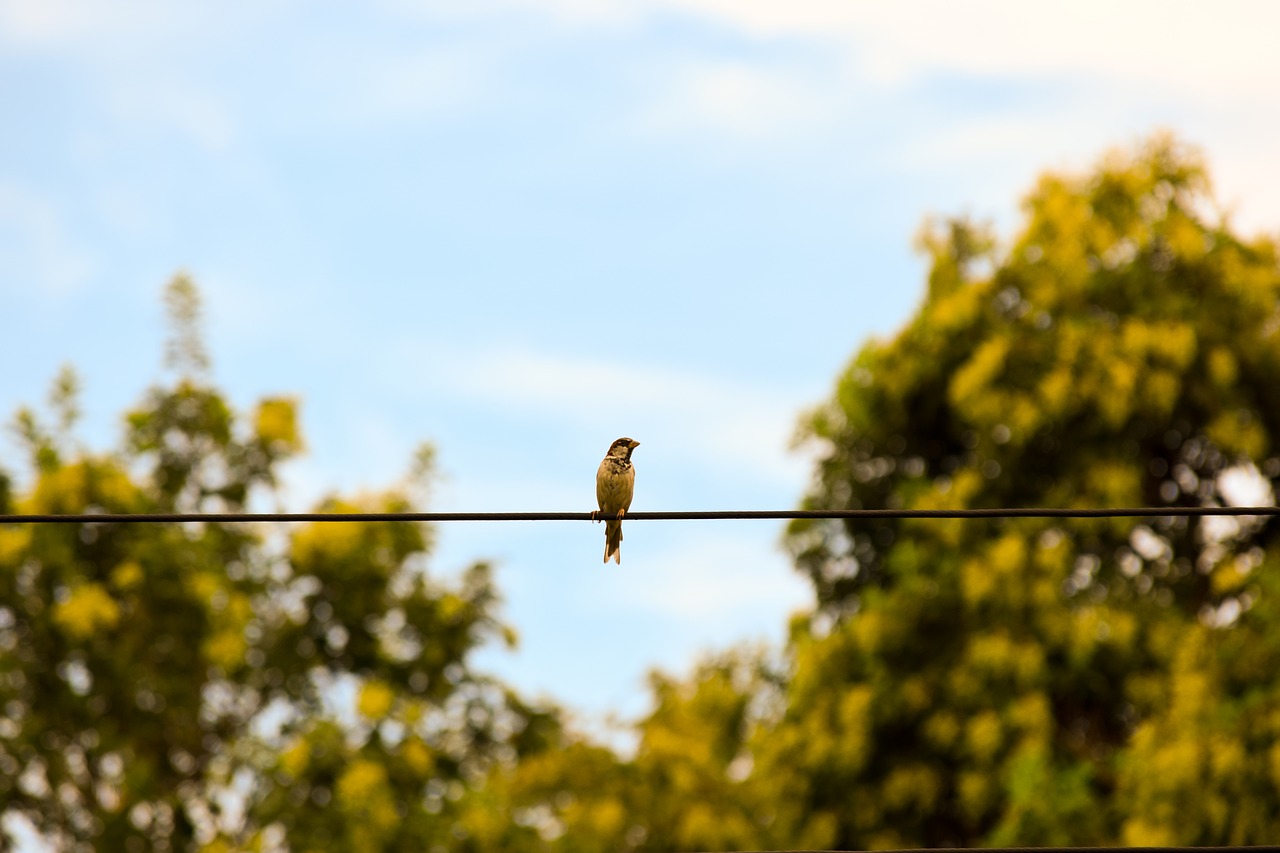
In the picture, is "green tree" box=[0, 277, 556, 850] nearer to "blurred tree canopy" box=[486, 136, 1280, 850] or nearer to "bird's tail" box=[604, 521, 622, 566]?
"blurred tree canopy" box=[486, 136, 1280, 850]

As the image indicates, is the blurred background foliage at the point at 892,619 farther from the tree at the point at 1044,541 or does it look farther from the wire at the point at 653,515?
the wire at the point at 653,515

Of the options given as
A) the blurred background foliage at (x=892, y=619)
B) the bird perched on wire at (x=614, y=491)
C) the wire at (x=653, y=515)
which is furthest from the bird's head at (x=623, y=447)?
the blurred background foliage at (x=892, y=619)

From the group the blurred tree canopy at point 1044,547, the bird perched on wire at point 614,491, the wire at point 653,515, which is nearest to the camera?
the wire at point 653,515

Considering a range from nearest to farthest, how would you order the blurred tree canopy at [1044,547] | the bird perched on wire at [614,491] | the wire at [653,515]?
the wire at [653,515], the bird perched on wire at [614,491], the blurred tree canopy at [1044,547]

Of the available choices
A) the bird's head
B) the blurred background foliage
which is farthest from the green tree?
the bird's head

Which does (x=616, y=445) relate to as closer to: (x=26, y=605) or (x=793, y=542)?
(x=793, y=542)

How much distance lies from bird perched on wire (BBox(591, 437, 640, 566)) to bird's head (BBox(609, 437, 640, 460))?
0.11 ft

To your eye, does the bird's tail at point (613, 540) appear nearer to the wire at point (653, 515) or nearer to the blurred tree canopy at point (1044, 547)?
the wire at point (653, 515)

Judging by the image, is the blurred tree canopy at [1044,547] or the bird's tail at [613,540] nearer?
the bird's tail at [613,540]

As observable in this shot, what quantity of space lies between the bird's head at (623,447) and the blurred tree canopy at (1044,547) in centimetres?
848

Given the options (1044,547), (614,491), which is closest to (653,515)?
(614,491)

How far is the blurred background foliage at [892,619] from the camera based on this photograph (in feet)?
57.4

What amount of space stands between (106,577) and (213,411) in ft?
8.02

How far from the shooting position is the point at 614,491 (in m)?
9.05
